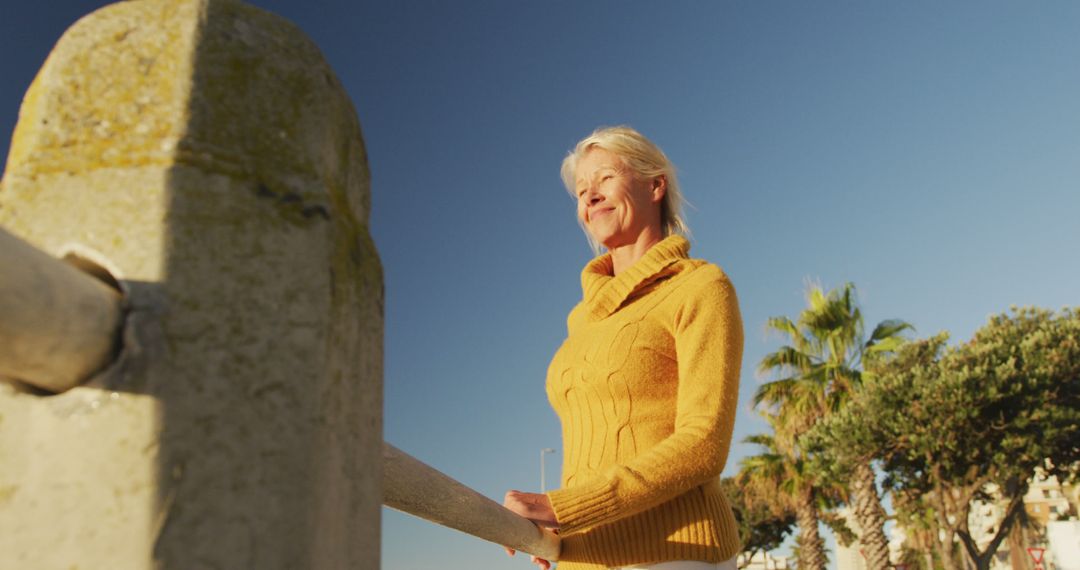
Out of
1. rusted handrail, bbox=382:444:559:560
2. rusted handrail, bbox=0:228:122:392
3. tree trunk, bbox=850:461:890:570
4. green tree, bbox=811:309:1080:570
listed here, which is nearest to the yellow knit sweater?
rusted handrail, bbox=382:444:559:560

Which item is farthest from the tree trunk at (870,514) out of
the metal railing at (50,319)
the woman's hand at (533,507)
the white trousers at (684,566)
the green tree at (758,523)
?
the metal railing at (50,319)

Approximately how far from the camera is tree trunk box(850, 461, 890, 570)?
19906 millimetres

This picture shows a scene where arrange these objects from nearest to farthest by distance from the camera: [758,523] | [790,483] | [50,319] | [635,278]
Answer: [50,319] < [635,278] < [790,483] < [758,523]

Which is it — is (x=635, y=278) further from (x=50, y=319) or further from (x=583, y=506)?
(x=50, y=319)

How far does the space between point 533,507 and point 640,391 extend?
46 centimetres

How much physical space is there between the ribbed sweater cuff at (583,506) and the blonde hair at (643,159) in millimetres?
1156

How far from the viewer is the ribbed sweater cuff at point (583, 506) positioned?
6.56 feet

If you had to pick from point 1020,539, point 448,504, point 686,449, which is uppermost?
point 1020,539

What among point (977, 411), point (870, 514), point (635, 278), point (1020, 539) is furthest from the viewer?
point (1020, 539)

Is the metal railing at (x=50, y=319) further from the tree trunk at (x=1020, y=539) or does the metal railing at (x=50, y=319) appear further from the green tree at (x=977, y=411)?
the tree trunk at (x=1020, y=539)

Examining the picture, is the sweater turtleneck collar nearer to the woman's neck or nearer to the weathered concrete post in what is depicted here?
the woman's neck

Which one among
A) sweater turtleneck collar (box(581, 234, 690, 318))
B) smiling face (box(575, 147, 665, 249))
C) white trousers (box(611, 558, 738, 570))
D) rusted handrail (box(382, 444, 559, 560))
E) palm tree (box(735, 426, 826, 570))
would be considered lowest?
white trousers (box(611, 558, 738, 570))

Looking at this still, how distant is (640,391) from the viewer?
226 centimetres

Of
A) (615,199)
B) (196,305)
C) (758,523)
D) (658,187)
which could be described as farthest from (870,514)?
(196,305)
